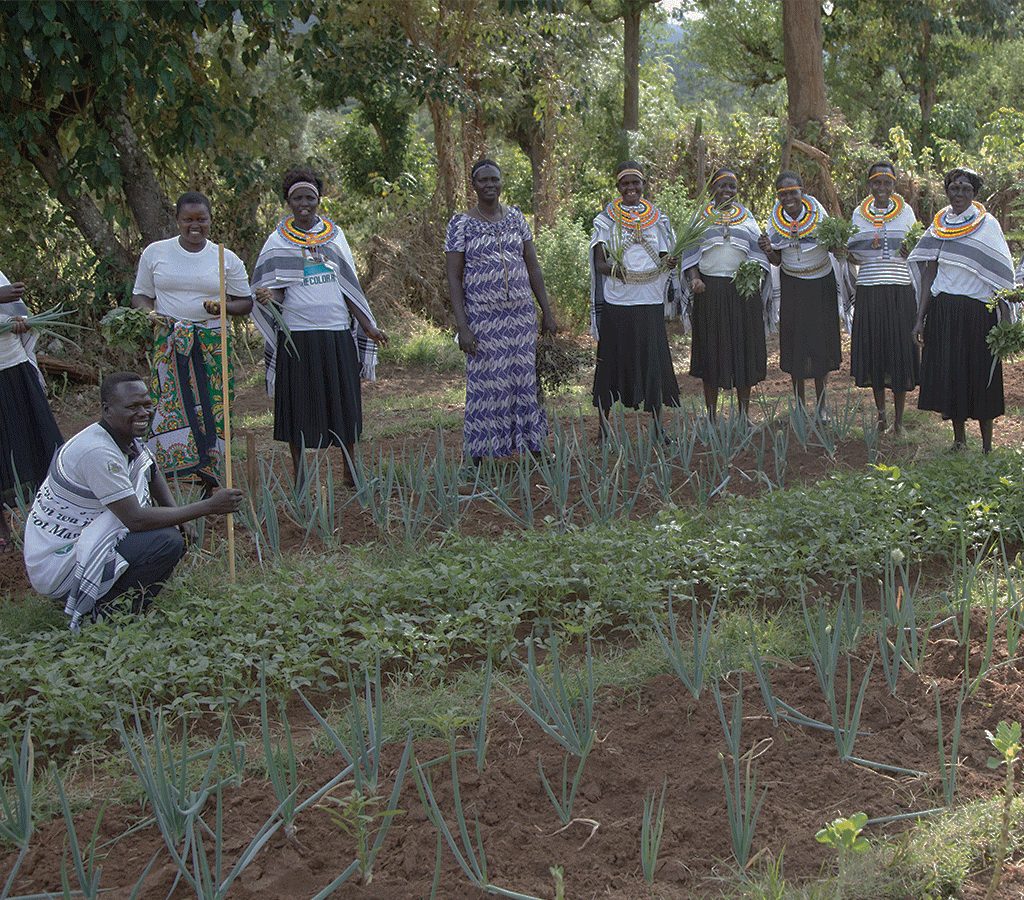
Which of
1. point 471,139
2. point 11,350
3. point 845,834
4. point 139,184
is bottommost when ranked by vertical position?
point 845,834

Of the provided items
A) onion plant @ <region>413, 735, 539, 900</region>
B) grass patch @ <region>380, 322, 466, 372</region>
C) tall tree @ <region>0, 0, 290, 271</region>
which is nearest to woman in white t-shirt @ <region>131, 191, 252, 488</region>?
tall tree @ <region>0, 0, 290, 271</region>

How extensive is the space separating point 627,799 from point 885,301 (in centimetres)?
514

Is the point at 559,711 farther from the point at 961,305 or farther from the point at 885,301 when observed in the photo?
the point at 885,301

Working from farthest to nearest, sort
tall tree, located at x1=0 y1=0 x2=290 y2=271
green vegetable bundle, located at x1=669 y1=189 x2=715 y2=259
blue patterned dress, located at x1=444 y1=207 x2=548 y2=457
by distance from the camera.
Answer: tall tree, located at x1=0 y1=0 x2=290 y2=271
green vegetable bundle, located at x1=669 y1=189 x2=715 y2=259
blue patterned dress, located at x1=444 y1=207 x2=548 y2=457

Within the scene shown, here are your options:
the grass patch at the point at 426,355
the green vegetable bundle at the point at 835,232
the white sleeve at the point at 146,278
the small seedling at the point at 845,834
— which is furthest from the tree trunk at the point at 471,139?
the small seedling at the point at 845,834

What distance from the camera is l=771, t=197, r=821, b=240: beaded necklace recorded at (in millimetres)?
7445

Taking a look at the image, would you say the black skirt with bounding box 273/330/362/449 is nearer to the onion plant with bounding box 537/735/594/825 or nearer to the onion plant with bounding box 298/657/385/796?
the onion plant with bounding box 298/657/385/796

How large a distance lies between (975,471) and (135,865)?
4.42 m

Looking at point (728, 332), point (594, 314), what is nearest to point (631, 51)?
point (728, 332)

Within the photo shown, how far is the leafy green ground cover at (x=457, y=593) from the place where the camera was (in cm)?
390

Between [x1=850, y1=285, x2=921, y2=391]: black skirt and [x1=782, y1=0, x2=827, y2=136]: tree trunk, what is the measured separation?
24.5ft

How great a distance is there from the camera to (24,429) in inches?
230

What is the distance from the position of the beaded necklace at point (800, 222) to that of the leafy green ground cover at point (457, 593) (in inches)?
89.1

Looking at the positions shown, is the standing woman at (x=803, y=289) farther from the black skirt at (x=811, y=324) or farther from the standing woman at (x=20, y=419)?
the standing woman at (x=20, y=419)
